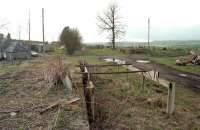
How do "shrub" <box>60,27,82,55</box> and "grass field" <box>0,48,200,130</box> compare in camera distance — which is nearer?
"grass field" <box>0,48,200,130</box>

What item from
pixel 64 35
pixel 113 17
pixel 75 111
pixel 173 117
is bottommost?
pixel 173 117

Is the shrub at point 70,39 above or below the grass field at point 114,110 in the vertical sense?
above

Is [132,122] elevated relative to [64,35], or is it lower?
lower

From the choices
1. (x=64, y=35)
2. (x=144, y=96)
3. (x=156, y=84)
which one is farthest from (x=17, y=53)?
(x=144, y=96)

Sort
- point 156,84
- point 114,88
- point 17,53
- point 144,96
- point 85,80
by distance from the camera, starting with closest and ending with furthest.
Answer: point 85,80 → point 144,96 → point 114,88 → point 156,84 → point 17,53

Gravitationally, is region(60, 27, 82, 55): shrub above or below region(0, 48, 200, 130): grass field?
above

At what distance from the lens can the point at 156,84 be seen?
44.2 ft

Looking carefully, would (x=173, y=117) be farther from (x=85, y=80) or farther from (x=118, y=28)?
(x=118, y=28)

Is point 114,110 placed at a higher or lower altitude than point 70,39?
lower

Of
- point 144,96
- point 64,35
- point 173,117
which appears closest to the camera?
point 173,117

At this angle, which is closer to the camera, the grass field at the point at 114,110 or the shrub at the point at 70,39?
the grass field at the point at 114,110

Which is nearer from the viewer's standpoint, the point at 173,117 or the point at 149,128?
the point at 149,128

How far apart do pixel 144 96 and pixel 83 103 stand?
385 cm

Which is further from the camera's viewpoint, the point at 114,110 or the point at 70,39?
the point at 70,39
